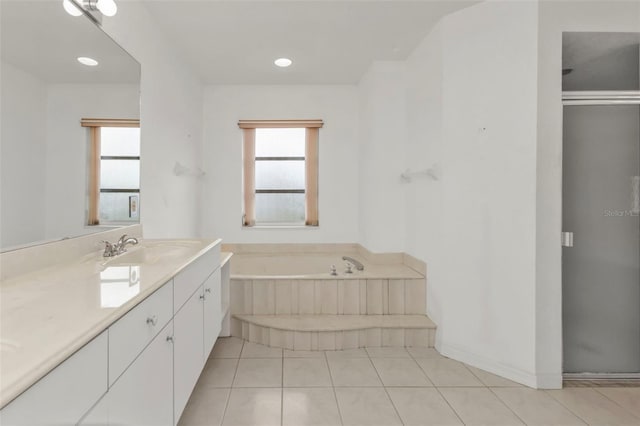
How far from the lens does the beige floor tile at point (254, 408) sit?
66.1 inches

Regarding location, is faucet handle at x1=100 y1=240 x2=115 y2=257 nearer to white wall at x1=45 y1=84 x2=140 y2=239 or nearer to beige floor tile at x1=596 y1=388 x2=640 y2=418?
white wall at x1=45 y1=84 x2=140 y2=239

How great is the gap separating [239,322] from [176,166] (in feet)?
4.70

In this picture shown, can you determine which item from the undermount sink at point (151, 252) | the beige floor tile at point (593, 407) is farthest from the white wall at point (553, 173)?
the undermount sink at point (151, 252)

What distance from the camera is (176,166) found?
9.37 ft

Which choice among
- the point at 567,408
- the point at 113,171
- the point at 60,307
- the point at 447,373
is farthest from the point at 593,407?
the point at 113,171

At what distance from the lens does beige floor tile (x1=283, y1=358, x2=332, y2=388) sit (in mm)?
2029

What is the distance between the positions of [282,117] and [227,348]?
2.52 meters

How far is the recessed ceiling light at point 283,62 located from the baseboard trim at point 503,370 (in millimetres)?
2769

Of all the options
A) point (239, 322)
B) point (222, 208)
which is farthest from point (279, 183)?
point (239, 322)

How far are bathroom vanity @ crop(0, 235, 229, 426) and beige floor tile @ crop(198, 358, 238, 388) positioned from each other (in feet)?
1.16

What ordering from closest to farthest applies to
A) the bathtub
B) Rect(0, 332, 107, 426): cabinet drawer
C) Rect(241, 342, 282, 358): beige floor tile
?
Rect(0, 332, 107, 426): cabinet drawer, Rect(241, 342, 282, 358): beige floor tile, the bathtub

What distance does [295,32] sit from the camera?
260 centimetres

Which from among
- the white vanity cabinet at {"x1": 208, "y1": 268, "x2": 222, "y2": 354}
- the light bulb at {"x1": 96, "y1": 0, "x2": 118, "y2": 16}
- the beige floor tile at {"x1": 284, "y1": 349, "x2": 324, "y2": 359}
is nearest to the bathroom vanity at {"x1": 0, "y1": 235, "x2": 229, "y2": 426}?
the white vanity cabinet at {"x1": 208, "y1": 268, "x2": 222, "y2": 354}

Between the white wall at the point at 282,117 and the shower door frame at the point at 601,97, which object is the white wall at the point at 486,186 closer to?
the shower door frame at the point at 601,97
